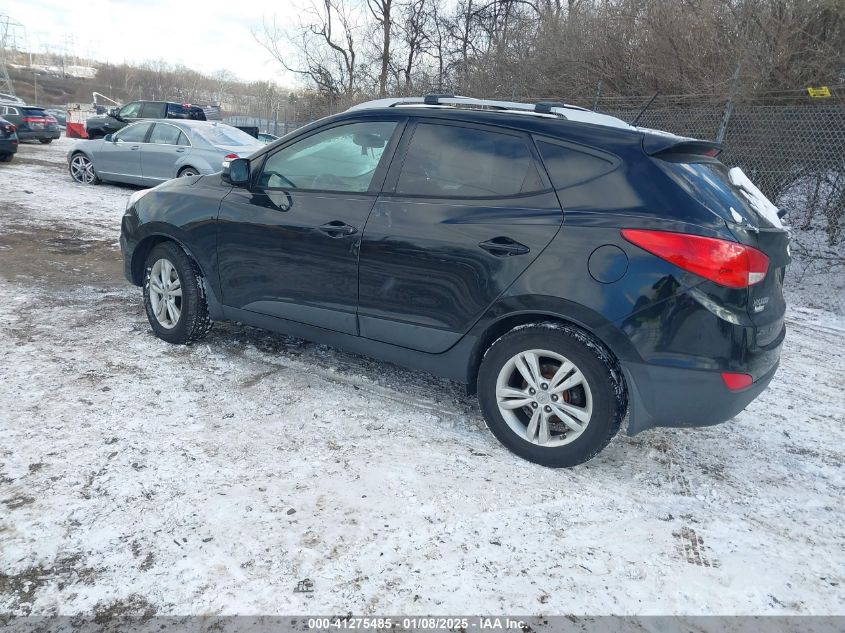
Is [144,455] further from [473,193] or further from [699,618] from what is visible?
[699,618]

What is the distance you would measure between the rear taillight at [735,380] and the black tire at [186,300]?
3.35 meters

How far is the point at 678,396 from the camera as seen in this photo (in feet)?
9.32

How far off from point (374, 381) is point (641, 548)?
6.71ft

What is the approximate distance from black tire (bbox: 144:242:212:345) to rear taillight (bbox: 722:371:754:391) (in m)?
3.35

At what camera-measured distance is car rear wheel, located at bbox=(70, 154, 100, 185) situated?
12.8 metres

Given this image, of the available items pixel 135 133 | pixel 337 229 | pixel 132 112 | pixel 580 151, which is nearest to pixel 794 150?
pixel 580 151

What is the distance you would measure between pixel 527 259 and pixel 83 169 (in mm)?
12833

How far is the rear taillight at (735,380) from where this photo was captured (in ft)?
9.14

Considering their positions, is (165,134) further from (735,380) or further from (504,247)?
(735,380)

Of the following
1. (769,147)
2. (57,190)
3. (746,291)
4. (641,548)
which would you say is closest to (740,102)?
(769,147)

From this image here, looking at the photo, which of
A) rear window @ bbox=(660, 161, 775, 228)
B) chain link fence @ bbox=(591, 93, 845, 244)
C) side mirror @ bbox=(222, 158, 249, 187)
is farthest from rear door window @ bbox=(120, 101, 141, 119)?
rear window @ bbox=(660, 161, 775, 228)

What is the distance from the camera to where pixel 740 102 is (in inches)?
343

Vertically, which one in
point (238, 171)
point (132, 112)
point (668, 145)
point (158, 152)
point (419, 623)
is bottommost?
point (419, 623)

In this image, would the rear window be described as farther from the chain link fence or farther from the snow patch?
the chain link fence
